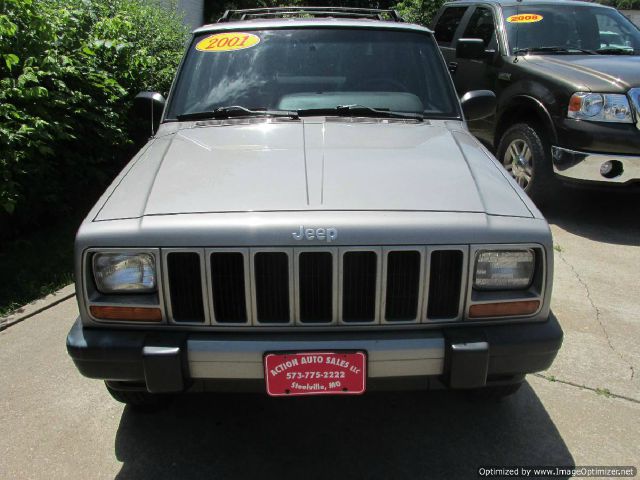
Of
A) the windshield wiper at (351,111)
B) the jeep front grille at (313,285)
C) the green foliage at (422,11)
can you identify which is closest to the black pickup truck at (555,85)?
the windshield wiper at (351,111)

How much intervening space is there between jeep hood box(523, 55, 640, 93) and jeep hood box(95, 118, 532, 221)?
110 inches

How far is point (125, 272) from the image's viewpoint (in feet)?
7.44

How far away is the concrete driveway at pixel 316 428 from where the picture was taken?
8.58 ft

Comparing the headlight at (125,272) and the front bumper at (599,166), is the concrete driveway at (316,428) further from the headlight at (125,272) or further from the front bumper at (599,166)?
the front bumper at (599,166)

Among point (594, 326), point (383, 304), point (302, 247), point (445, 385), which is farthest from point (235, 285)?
point (594, 326)

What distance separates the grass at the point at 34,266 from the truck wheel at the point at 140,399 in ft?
5.41

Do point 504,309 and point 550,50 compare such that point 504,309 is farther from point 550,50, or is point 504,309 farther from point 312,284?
point 550,50

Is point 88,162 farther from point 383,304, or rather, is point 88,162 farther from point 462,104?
point 383,304

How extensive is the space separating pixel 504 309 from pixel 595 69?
411 cm

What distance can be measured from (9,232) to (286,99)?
2896 mm

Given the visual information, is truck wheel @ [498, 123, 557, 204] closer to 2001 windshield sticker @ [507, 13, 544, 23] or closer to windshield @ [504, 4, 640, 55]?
windshield @ [504, 4, 640, 55]

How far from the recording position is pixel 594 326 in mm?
3848

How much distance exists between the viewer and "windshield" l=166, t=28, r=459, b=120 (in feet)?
A: 11.2

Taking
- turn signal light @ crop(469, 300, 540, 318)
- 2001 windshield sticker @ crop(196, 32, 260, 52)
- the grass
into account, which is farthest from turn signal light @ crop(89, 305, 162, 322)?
the grass
